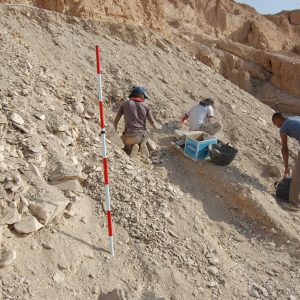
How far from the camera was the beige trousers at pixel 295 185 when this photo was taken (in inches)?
225

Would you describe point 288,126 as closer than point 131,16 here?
Yes

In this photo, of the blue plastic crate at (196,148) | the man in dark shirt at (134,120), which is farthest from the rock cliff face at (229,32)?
the blue plastic crate at (196,148)

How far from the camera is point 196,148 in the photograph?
6.14 metres

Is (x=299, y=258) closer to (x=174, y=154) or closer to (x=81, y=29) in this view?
(x=174, y=154)

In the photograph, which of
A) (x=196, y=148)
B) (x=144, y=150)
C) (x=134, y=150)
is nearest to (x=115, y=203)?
(x=134, y=150)

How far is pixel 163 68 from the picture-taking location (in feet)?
28.9

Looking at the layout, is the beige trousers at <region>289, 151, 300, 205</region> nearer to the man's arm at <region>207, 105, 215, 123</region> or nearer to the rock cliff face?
the man's arm at <region>207, 105, 215, 123</region>

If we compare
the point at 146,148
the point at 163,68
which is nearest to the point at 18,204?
the point at 146,148

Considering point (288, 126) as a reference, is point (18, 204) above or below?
below

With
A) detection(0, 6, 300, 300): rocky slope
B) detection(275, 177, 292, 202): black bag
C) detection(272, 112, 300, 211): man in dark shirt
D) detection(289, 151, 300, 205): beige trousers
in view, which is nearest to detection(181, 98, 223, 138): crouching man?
detection(0, 6, 300, 300): rocky slope

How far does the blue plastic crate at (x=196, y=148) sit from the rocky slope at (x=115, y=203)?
141mm

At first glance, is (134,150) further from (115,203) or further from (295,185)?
(295,185)

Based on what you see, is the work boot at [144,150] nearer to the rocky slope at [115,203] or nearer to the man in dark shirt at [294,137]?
the rocky slope at [115,203]

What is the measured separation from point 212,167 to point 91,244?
2.65 m
